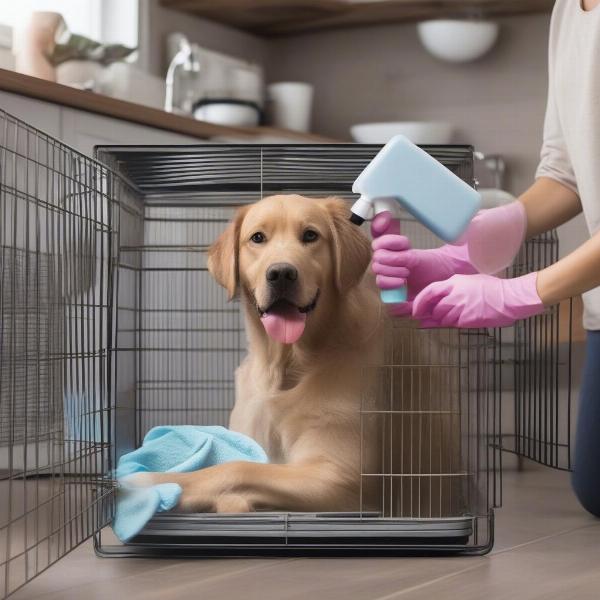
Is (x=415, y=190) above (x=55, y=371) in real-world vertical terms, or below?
above

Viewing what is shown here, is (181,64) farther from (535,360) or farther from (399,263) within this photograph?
(399,263)

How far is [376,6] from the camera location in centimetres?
360

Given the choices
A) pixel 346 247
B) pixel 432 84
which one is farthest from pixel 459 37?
pixel 346 247

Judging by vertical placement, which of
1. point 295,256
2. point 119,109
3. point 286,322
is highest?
point 119,109

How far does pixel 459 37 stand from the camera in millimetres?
3592

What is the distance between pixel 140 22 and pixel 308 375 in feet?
6.85

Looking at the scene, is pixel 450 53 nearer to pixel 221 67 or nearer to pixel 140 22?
pixel 221 67

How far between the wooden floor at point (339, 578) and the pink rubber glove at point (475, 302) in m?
0.36

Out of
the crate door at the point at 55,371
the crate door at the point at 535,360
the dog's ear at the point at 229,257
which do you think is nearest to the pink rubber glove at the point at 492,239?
the dog's ear at the point at 229,257

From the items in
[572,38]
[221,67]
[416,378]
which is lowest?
[416,378]

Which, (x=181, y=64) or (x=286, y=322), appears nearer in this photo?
(x=286, y=322)

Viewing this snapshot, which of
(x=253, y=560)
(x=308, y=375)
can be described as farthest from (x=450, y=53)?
(x=253, y=560)

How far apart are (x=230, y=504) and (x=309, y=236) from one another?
45 cm

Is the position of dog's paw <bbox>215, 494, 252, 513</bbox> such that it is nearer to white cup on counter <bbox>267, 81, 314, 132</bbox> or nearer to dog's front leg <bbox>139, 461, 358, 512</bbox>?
dog's front leg <bbox>139, 461, 358, 512</bbox>
